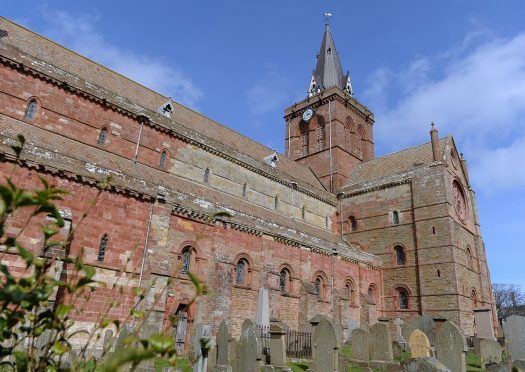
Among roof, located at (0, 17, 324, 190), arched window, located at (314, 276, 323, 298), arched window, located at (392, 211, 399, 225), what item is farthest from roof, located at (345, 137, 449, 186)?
arched window, located at (314, 276, 323, 298)

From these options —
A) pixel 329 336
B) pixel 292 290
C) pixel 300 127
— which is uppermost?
pixel 300 127

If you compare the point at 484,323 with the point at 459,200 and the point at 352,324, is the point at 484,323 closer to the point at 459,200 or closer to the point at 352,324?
the point at 352,324

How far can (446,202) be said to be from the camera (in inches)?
983

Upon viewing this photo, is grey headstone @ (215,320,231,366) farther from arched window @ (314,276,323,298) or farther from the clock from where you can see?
the clock

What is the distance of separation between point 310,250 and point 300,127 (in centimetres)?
1792

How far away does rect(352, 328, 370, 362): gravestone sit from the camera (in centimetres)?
1264

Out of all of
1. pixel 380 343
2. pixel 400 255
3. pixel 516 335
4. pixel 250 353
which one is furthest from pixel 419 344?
pixel 400 255

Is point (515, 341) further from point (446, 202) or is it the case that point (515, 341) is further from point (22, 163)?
point (22, 163)

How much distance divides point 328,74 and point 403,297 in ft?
75.7

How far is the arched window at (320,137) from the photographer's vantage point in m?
34.8

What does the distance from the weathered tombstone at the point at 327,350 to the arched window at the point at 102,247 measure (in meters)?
8.53

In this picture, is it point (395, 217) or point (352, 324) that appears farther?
point (395, 217)

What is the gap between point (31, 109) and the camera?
52.5 ft

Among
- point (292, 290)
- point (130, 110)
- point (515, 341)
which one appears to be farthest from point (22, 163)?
point (515, 341)
